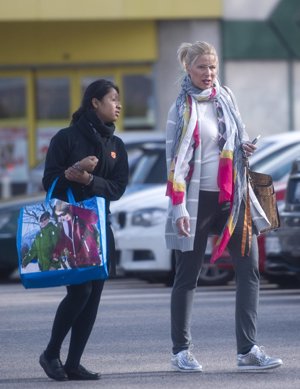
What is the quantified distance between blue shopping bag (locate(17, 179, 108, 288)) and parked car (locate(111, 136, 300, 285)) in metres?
6.19

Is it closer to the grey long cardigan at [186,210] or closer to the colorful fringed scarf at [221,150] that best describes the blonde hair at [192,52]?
the colorful fringed scarf at [221,150]

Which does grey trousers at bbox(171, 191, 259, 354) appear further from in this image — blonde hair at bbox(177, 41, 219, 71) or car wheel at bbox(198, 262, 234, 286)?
car wheel at bbox(198, 262, 234, 286)

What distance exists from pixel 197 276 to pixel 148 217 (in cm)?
640

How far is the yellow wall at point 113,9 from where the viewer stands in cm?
2677

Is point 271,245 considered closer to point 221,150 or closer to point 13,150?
point 221,150

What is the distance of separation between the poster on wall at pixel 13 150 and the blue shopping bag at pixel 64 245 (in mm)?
21052

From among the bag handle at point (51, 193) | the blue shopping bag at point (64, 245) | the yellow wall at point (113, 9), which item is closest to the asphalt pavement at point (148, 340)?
the blue shopping bag at point (64, 245)

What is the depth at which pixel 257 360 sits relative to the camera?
25.8 feet

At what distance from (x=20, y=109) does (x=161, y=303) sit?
17.1 meters

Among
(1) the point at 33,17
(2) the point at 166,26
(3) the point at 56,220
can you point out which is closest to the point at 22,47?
(1) the point at 33,17

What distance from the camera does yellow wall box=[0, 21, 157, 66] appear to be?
27672mm

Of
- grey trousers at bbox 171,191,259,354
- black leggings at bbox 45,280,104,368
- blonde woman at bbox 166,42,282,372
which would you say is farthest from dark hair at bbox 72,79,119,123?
black leggings at bbox 45,280,104,368

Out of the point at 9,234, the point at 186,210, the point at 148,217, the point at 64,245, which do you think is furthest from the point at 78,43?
the point at 64,245

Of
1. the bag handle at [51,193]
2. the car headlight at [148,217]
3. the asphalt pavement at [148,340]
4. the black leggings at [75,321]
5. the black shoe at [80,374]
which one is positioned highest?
the bag handle at [51,193]
